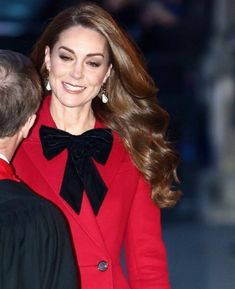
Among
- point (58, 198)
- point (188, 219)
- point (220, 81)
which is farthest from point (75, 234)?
point (220, 81)

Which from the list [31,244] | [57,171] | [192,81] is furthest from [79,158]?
[192,81]

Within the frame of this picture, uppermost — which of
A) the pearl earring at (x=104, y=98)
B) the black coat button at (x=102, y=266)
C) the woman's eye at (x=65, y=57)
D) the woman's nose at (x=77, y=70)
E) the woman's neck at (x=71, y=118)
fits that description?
the woman's eye at (x=65, y=57)

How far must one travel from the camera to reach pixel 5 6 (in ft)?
31.4

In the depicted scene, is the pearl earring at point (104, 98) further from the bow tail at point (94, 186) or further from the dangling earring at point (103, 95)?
the bow tail at point (94, 186)

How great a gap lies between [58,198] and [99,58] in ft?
1.63

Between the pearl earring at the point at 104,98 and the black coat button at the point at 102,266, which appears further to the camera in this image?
the pearl earring at the point at 104,98

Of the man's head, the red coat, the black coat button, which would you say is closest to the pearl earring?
the red coat

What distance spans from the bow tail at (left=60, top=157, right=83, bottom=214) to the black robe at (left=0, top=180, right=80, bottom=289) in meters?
0.57

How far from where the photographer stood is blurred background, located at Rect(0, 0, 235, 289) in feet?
29.6

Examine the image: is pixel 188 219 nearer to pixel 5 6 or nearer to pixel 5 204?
pixel 5 6

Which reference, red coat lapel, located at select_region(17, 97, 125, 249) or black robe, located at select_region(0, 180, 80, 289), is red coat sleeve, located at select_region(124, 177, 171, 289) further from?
black robe, located at select_region(0, 180, 80, 289)

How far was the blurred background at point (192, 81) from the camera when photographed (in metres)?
9.01

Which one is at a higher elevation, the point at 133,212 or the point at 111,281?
the point at 133,212

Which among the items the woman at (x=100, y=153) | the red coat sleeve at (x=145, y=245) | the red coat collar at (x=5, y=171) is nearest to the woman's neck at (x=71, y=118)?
the woman at (x=100, y=153)
